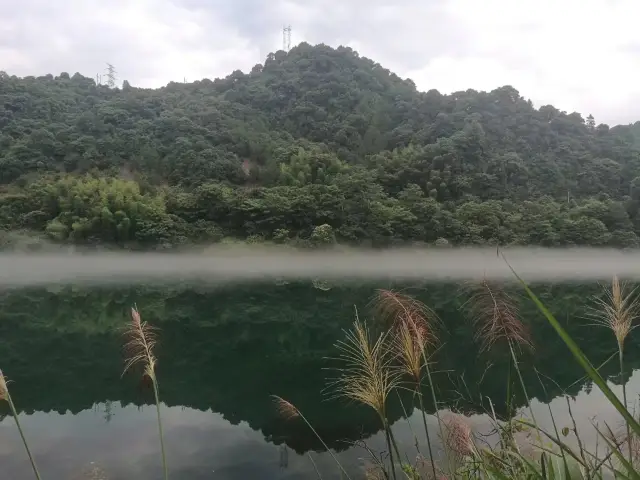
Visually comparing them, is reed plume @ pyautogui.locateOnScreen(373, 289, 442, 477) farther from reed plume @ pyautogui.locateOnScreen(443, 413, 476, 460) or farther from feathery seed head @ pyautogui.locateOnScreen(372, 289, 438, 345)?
reed plume @ pyautogui.locateOnScreen(443, 413, 476, 460)

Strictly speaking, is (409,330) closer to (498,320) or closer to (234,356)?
(498,320)

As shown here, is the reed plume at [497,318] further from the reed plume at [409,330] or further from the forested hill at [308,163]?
the forested hill at [308,163]

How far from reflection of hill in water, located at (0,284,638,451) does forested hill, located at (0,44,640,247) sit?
1575cm

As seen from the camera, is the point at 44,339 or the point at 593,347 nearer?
the point at 593,347

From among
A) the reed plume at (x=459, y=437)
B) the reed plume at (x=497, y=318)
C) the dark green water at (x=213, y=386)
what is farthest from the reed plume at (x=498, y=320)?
the reed plume at (x=459, y=437)

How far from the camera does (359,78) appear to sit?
206ft

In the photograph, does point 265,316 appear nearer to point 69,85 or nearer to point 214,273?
point 214,273

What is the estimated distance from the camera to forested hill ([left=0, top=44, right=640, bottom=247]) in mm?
35188

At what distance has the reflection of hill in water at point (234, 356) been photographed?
24.6 feet

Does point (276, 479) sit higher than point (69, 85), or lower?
lower

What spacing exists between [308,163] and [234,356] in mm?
32939

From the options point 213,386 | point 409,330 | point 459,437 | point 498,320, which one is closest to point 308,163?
point 213,386

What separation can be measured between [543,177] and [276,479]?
1788 inches

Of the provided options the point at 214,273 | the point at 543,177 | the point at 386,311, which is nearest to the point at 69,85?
the point at 214,273
